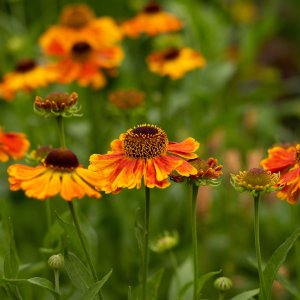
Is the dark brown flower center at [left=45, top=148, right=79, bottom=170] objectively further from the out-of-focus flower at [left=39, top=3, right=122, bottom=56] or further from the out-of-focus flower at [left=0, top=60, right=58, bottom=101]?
the out-of-focus flower at [left=39, top=3, right=122, bottom=56]

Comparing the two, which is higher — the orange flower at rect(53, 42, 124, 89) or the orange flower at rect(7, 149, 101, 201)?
the orange flower at rect(7, 149, 101, 201)

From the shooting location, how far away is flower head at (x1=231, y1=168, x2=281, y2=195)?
1116mm

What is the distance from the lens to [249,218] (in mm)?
2443

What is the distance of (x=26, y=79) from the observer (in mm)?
2082

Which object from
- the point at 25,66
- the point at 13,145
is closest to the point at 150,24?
the point at 25,66

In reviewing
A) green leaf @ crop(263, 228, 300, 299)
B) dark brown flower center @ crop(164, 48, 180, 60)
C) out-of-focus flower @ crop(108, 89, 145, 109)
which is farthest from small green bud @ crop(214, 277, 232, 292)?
dark brown flower center @ crop(164, 48, 180, 60)

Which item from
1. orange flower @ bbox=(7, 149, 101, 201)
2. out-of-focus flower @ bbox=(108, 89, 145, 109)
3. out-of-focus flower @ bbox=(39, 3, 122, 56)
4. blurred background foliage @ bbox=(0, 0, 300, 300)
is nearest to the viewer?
orange flower @ bbox=(7, 149, 101, 201)

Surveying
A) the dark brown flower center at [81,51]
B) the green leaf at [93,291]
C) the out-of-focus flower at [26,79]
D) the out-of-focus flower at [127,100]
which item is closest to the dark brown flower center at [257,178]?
the green leaf at [93,291]

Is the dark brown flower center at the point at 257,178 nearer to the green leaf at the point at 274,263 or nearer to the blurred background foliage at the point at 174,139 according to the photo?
the green leaf at the point at 274,263

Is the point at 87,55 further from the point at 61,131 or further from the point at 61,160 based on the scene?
the point at 61,160

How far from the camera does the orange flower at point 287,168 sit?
3.85 feet

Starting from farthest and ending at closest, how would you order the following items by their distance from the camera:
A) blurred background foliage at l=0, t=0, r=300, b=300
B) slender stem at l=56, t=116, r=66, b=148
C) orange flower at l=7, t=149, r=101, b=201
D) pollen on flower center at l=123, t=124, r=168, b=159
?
blurred background foliage at l=0, t=0, r=300, b=300, slender stem at l=56, t=116, r=66, b=148, pollen on flower center at l=123, t=124, r=168, b=159, orange flower at l=7, t=149, r=101, b=201

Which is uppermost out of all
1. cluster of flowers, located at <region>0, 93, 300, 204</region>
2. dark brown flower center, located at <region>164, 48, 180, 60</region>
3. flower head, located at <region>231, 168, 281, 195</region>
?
cluster of flowers, located at <region>0, 93, 300, 204</region>

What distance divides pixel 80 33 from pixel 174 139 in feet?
1.69
